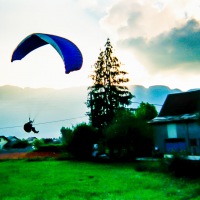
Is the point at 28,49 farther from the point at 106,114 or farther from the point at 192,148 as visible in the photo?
the point at 106,114

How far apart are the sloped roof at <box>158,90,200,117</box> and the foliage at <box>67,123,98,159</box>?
9879mm

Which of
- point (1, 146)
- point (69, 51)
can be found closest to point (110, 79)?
point (69, 51)

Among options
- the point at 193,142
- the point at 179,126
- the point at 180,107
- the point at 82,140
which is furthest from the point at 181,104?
the point at 82,140

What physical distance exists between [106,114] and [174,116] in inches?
425

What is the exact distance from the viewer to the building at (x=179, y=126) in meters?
30.2

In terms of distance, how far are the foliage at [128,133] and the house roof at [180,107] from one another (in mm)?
3639

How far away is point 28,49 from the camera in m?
12.6

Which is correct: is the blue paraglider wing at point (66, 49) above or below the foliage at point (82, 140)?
above

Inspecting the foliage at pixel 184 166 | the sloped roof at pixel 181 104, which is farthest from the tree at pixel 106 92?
the foliage at pixel 184 166

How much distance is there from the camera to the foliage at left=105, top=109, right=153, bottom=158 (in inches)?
1176

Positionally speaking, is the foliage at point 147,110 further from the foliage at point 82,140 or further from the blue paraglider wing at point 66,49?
the blue paraglider wing at point 66,49

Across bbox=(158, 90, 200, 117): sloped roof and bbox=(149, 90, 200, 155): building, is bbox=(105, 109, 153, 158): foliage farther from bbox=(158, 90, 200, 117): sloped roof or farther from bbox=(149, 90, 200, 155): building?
bbox=(158, 90, 200, 117): sloped roof

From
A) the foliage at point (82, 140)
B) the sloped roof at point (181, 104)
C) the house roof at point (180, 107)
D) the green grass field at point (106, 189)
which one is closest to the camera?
the green grass field at point (106, 189)

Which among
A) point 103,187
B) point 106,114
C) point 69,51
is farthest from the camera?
point 106,114
